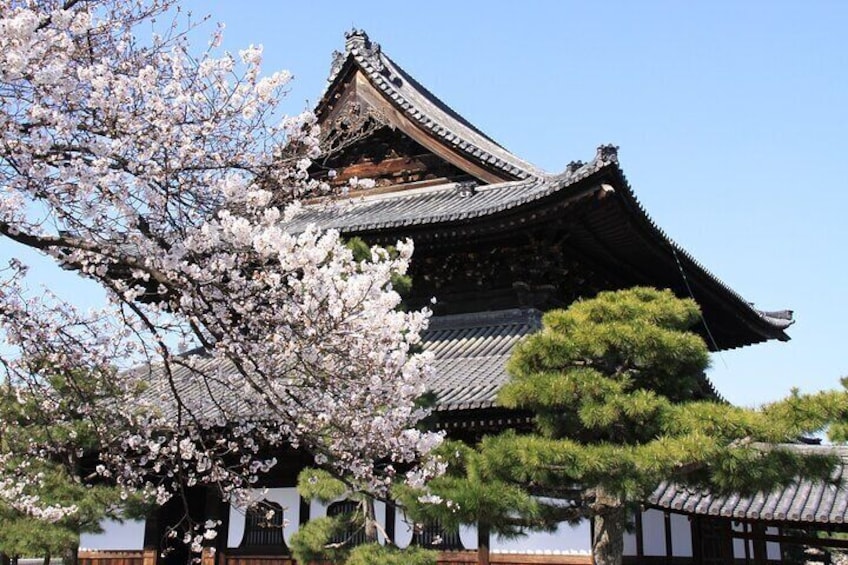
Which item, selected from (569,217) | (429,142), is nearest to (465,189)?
(429,142)

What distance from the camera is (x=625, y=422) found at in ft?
26.0

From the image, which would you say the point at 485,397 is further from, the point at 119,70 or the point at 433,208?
the point at 119,70

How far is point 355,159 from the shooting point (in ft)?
49.7

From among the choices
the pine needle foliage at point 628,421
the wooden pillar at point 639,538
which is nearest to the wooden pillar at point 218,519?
the wooden pillar at point 639,538

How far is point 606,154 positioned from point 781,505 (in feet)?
15.8

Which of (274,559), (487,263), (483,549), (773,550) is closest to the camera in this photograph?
(483,549)

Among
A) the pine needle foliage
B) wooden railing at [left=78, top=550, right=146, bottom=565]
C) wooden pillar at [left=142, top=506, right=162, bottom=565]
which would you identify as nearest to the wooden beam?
the pine needle foliage

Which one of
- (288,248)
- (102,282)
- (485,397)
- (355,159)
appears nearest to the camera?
(288,248)

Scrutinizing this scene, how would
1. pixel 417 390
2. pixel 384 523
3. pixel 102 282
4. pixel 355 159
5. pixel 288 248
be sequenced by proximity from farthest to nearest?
pixel 355 159 → pixel 384 523 → pixel 417 390 → pixel 102 282 → pixel 288 248

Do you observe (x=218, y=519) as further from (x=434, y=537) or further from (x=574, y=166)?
(x=574, y=166)

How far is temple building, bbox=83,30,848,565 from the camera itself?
35.0 ft

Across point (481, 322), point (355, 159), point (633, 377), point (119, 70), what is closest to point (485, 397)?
point (633, 377)

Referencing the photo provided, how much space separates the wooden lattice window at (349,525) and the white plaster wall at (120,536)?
3523mm

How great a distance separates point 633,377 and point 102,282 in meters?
4.88
